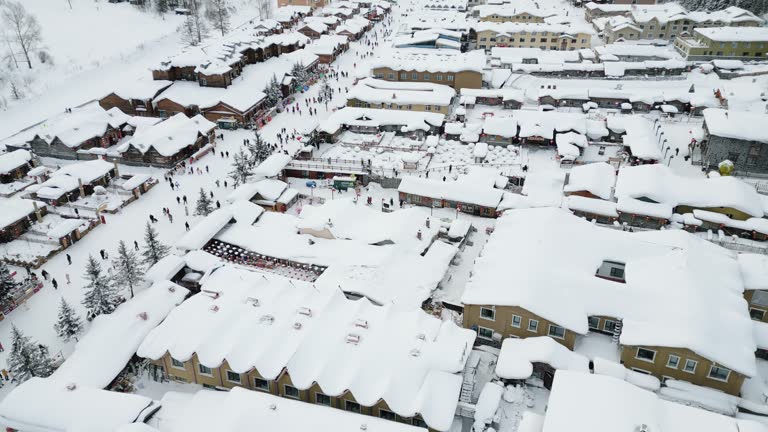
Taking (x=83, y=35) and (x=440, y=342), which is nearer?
(x=440, y=342)

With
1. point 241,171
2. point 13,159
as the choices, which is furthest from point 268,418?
point 13,159

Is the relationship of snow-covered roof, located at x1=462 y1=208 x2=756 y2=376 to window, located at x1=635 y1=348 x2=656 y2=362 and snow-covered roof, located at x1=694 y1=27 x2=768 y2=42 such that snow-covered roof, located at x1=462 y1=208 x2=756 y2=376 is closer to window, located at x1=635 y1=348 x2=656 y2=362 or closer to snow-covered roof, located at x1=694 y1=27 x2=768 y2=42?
window, located at x1=635 y1=348 x2=656 y2=362

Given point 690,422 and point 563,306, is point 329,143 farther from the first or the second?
point 690,422

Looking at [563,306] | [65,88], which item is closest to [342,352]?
[563,306]

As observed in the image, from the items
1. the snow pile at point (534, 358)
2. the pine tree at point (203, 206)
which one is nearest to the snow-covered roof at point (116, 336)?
the pine tree at point (203, 206)

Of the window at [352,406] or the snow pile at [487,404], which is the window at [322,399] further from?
the snow pile at [487,404]

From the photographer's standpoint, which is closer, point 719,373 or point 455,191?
point 719,373

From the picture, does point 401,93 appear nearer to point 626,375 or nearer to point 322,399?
point 626,375
